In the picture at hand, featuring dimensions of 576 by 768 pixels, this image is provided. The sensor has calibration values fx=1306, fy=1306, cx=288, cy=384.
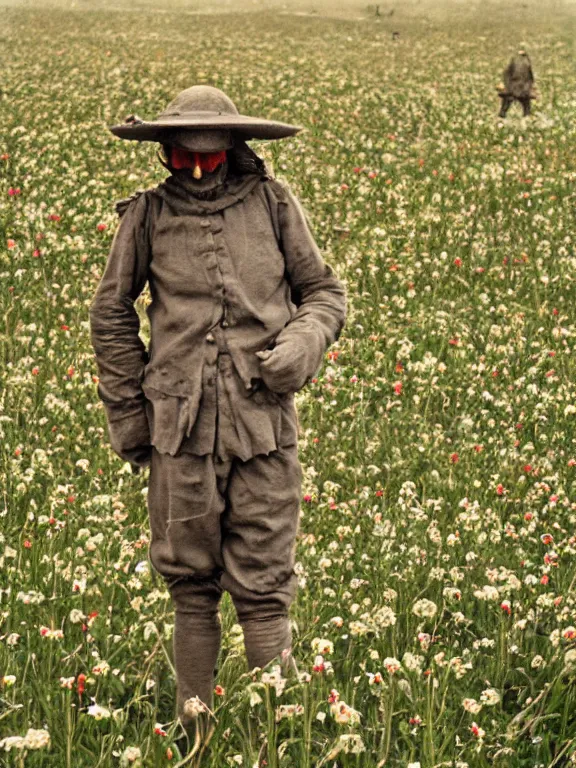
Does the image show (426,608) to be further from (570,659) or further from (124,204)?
(124,204)

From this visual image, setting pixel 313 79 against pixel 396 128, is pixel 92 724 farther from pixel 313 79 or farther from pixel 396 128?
pixel 313 79

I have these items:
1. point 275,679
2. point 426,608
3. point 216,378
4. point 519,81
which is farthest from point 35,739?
point 519,81

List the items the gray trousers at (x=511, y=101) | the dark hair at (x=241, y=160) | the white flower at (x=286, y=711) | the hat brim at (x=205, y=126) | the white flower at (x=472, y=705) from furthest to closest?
the gray trousers at (x=511, y=101) → the dark hair at (x=241, y=160) → the hat brim at (x=205, y=126) → the white flower at (x=472, y=705) → the white flower at (x=286, y=711)

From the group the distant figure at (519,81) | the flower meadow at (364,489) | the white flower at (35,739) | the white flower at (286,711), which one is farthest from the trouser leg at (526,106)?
Result: the white flower at (35,739)

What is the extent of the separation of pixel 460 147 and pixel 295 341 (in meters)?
14.4

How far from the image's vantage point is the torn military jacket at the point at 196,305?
186 inches

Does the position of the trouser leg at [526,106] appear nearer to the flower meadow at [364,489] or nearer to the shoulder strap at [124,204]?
the flower meadow at [364,489]

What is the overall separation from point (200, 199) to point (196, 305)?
1.29ft

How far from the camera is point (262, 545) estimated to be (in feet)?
15.8

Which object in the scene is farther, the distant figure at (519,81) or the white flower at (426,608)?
the distant figure at (519,81)

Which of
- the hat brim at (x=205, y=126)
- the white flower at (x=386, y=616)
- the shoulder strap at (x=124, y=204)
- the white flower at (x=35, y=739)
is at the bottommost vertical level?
the white flower at (x=386, y=616)

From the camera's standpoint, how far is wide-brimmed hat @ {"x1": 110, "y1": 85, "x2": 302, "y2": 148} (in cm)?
459

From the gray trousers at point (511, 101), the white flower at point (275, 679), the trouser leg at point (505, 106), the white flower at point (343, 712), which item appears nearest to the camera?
the white flower at point (343, 712)

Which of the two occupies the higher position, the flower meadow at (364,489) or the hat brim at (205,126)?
the hat brim at (205,126)
